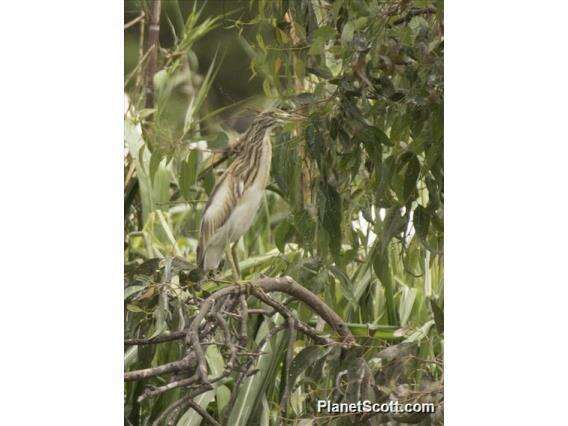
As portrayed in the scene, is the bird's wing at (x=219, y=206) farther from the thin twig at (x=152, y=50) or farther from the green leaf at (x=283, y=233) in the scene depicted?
the thin twig at (x=152, y=50)

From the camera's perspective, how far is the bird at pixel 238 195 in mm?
1966

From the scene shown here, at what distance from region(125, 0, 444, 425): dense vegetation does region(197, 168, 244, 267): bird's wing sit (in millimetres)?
18

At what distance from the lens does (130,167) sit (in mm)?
2002

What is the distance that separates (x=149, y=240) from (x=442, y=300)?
0.60m

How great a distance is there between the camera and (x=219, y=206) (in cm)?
199

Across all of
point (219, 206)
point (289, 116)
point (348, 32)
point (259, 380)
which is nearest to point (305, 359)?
point (259, 380)

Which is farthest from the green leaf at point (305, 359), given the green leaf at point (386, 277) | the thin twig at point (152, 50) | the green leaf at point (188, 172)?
the thin twig at point (152, 50)

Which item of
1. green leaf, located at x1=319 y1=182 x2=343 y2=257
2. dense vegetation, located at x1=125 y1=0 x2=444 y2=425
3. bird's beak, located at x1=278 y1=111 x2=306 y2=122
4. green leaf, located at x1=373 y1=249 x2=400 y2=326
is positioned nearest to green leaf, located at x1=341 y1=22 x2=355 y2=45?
dense vegetation, located at x1=125 y1=0 x2=444 y2=425

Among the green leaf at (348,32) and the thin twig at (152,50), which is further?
the thin twig at (152,50)

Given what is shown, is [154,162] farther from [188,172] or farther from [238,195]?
[238,195]

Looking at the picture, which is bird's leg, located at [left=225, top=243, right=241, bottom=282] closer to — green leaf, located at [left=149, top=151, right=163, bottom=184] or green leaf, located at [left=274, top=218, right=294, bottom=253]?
green leaf, located at [left=274, top=218, right=294, bottom=253]

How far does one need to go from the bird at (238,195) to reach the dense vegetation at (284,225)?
18 millimetres

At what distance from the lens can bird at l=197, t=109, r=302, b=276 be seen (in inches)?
77.4

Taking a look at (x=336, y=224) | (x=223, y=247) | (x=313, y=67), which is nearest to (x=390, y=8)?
(x=313, y=67)
